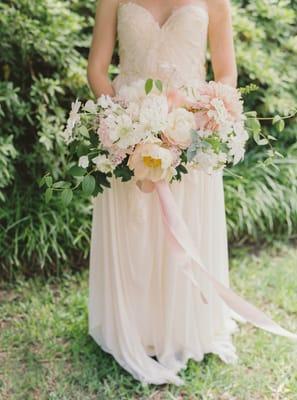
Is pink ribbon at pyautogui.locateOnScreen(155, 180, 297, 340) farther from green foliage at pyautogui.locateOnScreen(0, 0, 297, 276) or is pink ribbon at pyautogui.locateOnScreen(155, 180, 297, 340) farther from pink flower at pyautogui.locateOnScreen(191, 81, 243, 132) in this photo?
green foliage at pyautogui.locateOnScreen(0, 0, 297, 276)

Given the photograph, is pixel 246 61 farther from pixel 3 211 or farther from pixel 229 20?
pixel 3 211

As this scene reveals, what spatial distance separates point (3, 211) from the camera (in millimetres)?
4168

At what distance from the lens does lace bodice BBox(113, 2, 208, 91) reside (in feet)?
9.20

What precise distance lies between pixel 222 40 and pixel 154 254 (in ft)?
3.60

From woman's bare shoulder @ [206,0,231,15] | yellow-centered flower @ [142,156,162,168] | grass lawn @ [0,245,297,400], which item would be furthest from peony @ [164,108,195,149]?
grass lawn @ [0,245,297,400]

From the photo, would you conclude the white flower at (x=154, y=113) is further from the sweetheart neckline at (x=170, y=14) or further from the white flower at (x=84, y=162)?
the sweetheart neckline at (x=170, y=14)

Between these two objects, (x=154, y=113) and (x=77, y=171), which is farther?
(x=77, y=171)

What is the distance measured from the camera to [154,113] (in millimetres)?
2482

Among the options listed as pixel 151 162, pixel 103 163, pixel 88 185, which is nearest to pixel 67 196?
pixel 88 185

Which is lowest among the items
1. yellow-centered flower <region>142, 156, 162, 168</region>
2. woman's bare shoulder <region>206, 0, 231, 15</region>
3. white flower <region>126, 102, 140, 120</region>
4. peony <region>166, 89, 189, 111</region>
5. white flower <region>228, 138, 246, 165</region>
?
yellow-centered flower <region>142, 156, 162, 168</region>

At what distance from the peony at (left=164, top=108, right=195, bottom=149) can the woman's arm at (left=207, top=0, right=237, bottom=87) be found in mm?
490

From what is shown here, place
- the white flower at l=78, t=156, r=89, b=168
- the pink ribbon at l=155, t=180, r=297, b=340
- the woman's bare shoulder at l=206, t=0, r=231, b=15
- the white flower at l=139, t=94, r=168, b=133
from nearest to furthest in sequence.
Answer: the white flower at l=139, t=94, r=168, b=133 → the white flower at l=78, t=156, r=89, b=168 → the pink ribbon at l=155, t=180, r=297, b=340 → the woman's bare shoulder at l=206, t=0, r=231, b=15

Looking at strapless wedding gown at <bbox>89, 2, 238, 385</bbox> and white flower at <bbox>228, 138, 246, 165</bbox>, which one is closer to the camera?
white flower at <bbox>228, 138, 246, 165</bbox>

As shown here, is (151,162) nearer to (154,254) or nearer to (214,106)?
(214,106)
